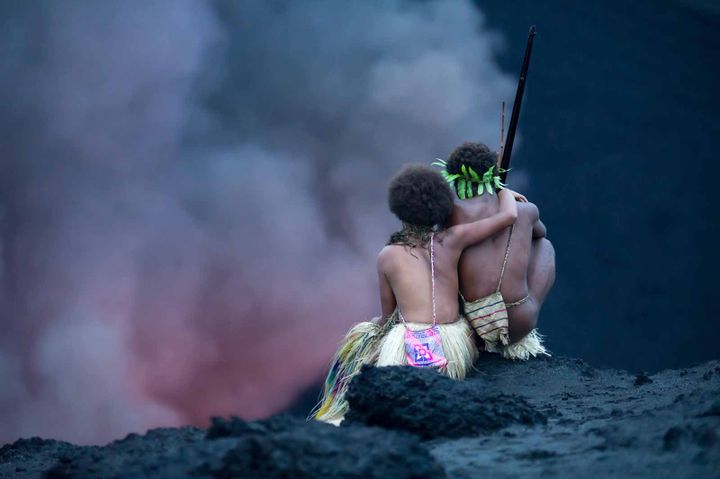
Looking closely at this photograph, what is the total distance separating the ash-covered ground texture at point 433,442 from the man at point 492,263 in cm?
97

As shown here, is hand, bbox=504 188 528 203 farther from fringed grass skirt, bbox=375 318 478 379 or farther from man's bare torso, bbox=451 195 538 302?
fringed grass skirt, bbox=375 318 478 379

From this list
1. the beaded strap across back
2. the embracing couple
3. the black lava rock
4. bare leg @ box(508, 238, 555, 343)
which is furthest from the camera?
bare leg @ box(508, 238, 555, 343)

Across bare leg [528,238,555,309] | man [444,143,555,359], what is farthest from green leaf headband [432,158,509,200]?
bare leg [528,238,555,309]

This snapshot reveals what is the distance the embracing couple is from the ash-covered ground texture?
90cm

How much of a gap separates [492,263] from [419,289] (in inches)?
21.8

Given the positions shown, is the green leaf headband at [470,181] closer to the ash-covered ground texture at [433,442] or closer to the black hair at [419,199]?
the black hair at [419,199]

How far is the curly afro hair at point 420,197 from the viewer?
4.81 meters

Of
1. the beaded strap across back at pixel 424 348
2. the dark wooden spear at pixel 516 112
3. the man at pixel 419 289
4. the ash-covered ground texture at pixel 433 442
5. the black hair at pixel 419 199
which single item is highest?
the dark wooden spear at pixel 516 112

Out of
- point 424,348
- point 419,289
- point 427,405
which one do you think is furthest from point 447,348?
point 427,405

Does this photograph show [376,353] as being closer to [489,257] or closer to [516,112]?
[489,257]

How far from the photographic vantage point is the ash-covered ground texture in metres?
2.41

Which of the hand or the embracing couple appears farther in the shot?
the hand

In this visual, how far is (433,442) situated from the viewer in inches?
123

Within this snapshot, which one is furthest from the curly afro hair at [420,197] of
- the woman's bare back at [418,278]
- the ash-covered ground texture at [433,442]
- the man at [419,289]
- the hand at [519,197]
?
the ash-covered ground texture at [433,442]
